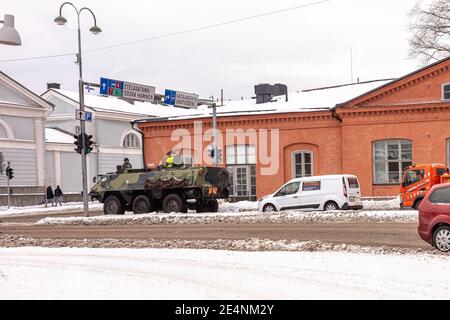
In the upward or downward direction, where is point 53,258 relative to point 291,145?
downward

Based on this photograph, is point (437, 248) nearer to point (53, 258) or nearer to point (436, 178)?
point (53, 258)

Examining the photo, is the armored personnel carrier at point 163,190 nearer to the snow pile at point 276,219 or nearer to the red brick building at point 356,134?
the snow pile at point 276,219

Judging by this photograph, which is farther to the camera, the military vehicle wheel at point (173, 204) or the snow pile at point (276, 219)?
the military vehicle wheel at point (173, 204)

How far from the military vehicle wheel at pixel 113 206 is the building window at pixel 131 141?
31805 millimetres

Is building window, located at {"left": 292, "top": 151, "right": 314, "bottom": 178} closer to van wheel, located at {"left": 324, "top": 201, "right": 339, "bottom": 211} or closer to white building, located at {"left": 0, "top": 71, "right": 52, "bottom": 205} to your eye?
van wheel, located at {"left": 324, "top": 201, "right": 339, "bottom": 211}

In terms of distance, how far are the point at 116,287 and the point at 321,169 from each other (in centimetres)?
2793

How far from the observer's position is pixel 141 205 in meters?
30.0

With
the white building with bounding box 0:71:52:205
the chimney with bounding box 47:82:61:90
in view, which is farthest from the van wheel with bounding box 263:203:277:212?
the chimney with bounding box 47:82:61:90

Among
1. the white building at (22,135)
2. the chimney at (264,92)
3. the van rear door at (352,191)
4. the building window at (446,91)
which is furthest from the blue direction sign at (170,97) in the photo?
the white building at (22,135)

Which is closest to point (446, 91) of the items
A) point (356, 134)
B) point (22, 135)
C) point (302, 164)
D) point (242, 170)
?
point (356, 134)

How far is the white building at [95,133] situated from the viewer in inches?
2163

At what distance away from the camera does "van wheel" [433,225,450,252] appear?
1337 cm
